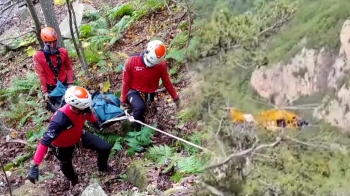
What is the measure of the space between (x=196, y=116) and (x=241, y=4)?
2.64 metres

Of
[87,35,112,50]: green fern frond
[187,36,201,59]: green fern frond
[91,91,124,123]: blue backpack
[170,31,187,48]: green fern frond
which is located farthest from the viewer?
[87,35,112,50]: green fern frond

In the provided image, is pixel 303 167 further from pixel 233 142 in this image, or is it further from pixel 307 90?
pixel 307 90

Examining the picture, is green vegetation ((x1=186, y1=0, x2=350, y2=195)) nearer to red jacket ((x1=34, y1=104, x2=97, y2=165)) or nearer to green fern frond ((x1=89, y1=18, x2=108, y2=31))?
red jacket ((x1=34, y1=104, x2=97, y2=165))

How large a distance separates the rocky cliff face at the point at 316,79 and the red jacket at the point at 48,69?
3107mm

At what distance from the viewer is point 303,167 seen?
5770 millimetres

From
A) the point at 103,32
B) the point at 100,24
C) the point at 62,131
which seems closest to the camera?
the point at 62,131

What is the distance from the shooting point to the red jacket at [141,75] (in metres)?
6.73

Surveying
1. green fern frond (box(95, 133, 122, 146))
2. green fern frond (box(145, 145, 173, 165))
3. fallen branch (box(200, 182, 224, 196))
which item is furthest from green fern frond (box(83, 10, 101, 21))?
fallen branch (box(200, 182, 224, 196))

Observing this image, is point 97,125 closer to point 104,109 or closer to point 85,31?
point 104,109

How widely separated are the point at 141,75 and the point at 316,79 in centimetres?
262

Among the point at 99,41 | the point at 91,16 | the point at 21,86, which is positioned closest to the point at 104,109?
the point at 21,86

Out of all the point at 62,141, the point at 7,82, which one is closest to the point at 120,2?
the point at 7,82

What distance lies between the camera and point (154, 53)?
21.1ft

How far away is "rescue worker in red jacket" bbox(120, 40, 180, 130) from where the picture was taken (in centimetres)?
663
